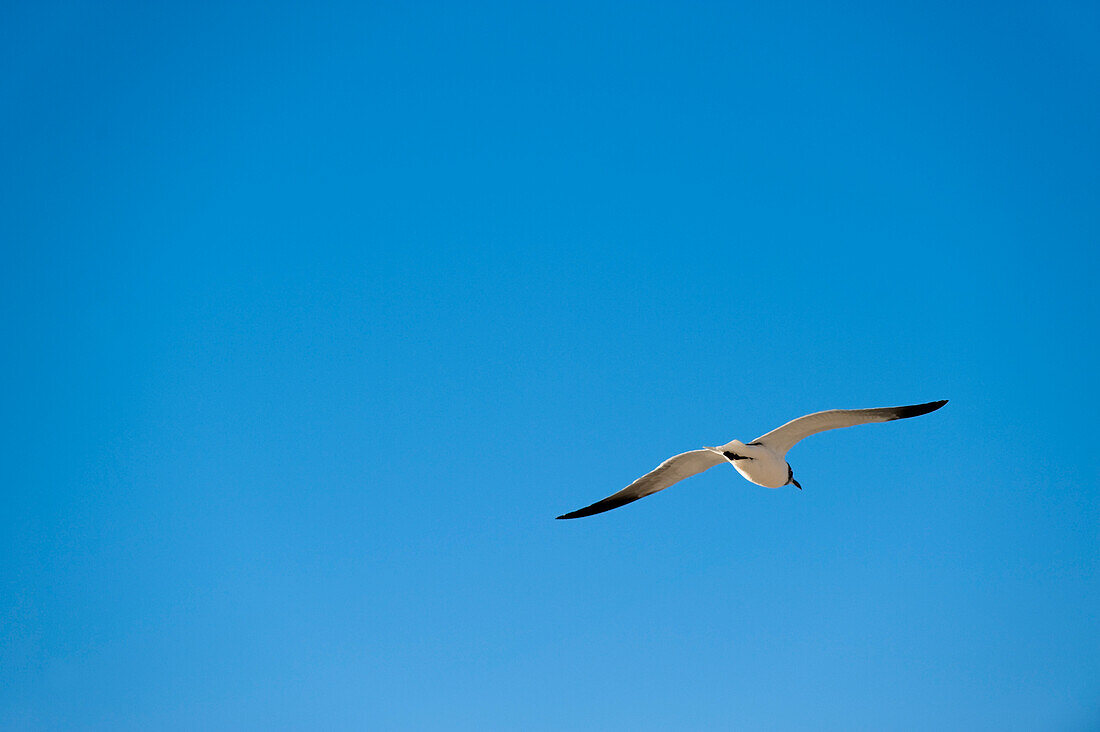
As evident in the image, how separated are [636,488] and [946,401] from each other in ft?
19.9

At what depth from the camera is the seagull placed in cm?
1812

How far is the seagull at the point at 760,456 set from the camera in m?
18.1

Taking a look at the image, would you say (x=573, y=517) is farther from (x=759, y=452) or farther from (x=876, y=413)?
(x=876, y=413)

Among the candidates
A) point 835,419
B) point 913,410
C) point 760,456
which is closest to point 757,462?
point 760,456

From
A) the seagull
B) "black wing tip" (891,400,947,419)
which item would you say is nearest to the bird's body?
the seagull

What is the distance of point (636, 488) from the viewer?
63.4 ft

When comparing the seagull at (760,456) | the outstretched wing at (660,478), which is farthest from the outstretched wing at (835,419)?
the outstretched wing at (660,478)

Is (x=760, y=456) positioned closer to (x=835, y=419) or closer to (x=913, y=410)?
(x=835, y=419)

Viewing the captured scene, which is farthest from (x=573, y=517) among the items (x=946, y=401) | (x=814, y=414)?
(x=946, y=401)

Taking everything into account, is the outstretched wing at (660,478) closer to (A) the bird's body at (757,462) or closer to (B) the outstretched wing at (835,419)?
(A) the bird's body at (757,462)

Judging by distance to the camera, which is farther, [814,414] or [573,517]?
[573,517]

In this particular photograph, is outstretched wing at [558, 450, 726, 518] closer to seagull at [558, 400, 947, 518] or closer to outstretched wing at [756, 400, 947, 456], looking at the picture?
seagull at [558, 400, 947, 518]

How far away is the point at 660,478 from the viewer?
19156 mm

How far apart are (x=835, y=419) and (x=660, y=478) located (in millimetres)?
3518
